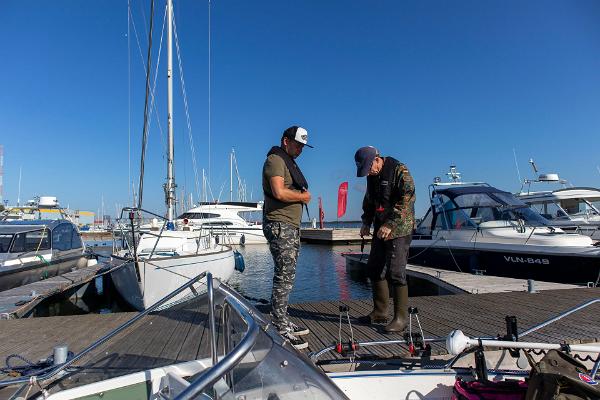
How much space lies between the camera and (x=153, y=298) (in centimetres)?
831

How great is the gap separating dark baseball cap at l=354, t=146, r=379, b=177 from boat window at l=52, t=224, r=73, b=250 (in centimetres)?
1099

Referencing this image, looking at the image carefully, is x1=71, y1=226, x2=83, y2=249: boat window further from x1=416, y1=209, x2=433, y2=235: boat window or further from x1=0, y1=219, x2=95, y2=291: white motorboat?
x1=416, y1=209, x2=433, y2=235: boat window

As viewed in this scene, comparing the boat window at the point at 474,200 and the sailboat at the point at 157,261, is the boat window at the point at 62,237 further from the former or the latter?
the boat window at the point at 474,200

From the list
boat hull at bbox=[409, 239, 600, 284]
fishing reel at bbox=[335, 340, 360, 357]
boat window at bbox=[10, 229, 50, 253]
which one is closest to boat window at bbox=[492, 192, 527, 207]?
boat hull at bbox=[409, 239, 600, 284]

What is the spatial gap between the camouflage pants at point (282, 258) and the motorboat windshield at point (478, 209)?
8.63m

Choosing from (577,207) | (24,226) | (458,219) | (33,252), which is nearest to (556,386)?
(458,219)

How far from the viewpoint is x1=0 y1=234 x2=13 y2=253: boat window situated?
10.8 metres

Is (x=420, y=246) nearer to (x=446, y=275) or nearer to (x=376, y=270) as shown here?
(x=446, y=275)

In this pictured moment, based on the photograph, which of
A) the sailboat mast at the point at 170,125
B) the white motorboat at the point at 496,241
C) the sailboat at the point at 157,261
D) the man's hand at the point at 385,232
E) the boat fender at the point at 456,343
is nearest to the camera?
the boat fender at the point at 456,343

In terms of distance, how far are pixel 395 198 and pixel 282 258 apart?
4.52ft

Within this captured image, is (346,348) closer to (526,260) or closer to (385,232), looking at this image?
(385,232)

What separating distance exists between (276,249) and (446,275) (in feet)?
22.4

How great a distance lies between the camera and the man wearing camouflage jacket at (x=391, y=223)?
13.7 ft

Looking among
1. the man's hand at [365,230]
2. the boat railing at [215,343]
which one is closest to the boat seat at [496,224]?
the man's hand at [365,230]
